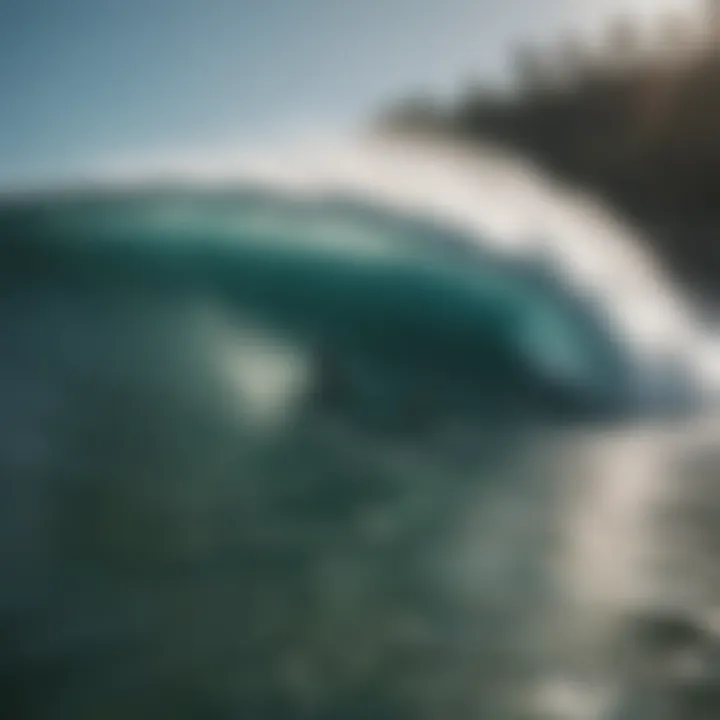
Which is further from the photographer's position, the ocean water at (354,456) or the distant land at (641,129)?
the distant land at (641,129)

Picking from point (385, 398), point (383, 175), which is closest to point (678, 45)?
point (383, 175)

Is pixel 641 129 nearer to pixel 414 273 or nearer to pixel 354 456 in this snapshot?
pixel 414 273

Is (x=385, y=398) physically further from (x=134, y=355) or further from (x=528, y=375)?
(x=134, y=355)

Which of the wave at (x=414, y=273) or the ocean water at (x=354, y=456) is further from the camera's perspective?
the wave at (x=414, y=273)

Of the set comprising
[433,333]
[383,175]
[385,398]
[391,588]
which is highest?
[383,175]

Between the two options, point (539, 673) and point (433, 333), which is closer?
point (539, 673)

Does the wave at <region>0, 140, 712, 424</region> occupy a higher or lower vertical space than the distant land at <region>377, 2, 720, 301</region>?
lower

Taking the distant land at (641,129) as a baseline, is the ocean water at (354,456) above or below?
below

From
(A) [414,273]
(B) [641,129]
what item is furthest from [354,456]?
(B) [641,129]
